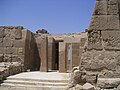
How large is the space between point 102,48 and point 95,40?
28 cm

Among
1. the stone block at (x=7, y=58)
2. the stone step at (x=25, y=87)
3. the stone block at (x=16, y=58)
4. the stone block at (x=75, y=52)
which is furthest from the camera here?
the stone block at (x=75, y=52)

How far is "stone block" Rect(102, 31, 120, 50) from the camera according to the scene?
5.00 meters

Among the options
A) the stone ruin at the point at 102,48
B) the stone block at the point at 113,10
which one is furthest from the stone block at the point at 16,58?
the stone block at the point at 113,10

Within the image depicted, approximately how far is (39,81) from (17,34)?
4.47 metres

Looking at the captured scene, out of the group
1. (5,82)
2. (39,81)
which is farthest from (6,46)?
(39,81)

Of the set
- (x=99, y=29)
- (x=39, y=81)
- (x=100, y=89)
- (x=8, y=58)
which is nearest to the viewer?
(x=100, y=89)

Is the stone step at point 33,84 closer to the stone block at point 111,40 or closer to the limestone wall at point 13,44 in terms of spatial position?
the limestone wall at point 13,44

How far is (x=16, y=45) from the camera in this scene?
12.1m

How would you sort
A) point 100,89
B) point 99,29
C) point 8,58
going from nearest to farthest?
point 100,89, point 99,29, point 8,58

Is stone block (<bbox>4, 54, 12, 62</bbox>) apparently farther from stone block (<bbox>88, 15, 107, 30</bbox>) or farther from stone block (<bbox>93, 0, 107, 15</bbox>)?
stone block (<bbox>93, 0, 107, 15</bbox>)

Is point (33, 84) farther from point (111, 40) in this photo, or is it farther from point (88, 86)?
point (111, 40)

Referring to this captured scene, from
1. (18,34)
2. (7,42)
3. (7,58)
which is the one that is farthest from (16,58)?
(18,34)

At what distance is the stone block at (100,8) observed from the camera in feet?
16.7

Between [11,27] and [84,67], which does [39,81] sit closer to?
[84,67]
